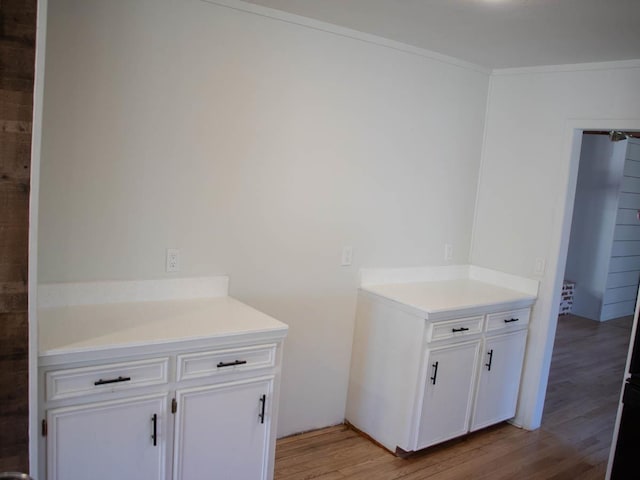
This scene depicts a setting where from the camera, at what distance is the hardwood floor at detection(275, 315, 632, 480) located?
2.87m

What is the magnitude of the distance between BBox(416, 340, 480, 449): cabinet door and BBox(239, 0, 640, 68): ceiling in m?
1.77

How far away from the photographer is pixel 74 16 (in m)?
2.15

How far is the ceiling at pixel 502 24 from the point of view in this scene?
2.30 m

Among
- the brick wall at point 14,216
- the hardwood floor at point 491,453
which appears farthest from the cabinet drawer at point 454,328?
Answer: the brick wall at point 14,216

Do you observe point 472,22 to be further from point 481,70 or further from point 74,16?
point 74,16

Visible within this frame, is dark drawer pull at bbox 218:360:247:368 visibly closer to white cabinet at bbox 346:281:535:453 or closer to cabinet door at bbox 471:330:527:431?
white cabinet at bbox 346:281:535:453

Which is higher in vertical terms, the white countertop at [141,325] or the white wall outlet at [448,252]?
the white wall outlet at [448,252]

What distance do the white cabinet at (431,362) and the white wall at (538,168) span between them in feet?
0.56

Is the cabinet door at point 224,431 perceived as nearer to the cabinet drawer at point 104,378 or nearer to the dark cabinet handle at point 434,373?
the cabinet drawer at point 104,378

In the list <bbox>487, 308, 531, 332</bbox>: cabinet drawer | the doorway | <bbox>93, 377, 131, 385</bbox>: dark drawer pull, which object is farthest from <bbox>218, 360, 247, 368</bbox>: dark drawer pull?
the doorway

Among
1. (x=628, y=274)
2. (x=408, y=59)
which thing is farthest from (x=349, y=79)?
(x=628, y=274)

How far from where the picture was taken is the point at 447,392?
3.08 m

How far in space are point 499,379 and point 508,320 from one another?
403mm

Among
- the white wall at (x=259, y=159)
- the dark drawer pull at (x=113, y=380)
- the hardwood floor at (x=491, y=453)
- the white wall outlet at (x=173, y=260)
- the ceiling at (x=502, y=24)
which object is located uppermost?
the ceiling at (x=502, y=24)
